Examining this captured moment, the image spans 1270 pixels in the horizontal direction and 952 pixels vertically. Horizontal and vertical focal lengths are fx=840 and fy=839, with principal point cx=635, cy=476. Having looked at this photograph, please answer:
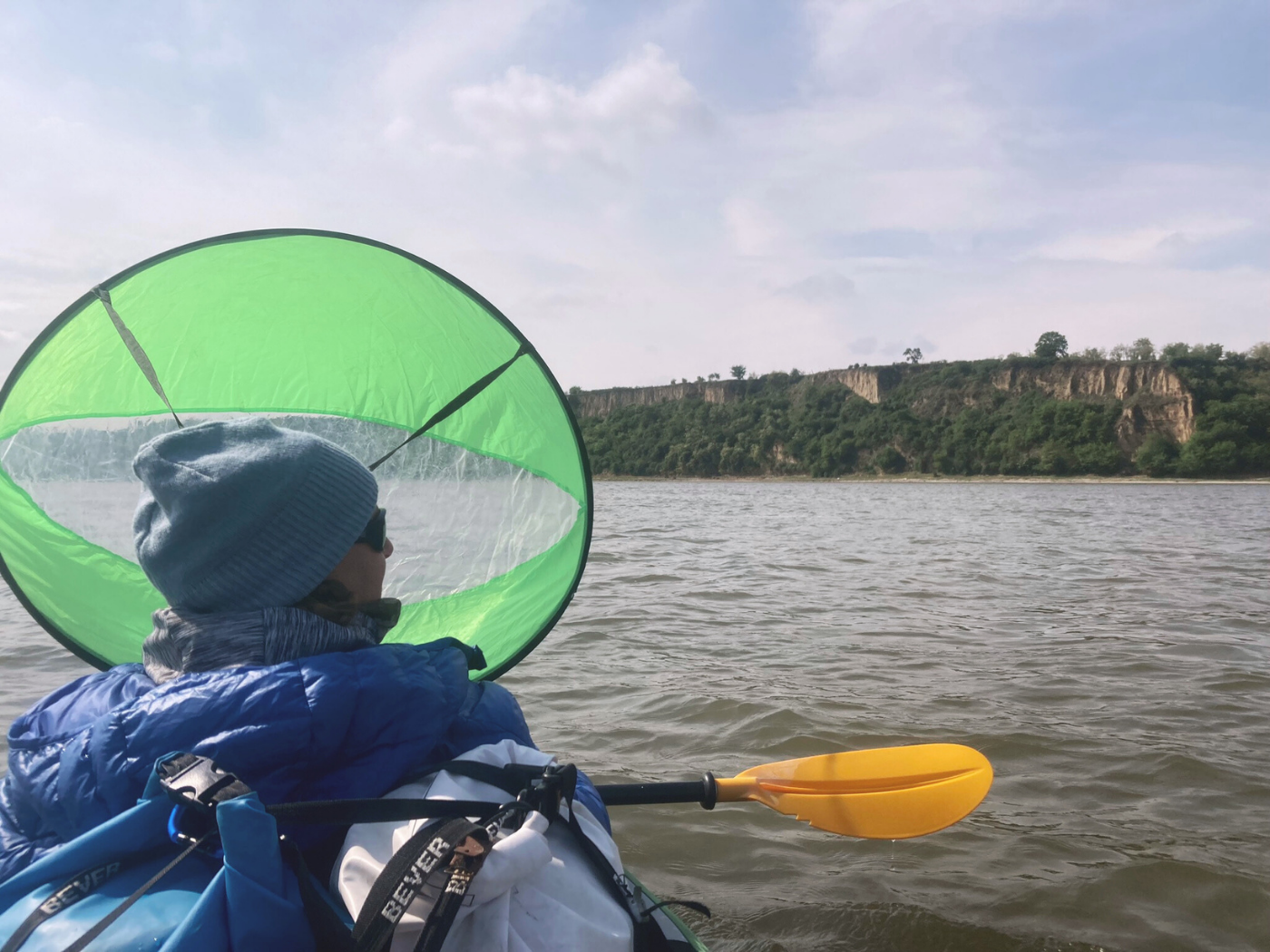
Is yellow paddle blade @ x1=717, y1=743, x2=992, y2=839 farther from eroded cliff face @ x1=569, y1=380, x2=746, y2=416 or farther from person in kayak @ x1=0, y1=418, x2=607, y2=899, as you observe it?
eroded cliff face @ x1=569, y1=380, x2=746, y2=416

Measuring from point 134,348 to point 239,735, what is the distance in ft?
5.47

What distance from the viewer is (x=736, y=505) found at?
29328mm

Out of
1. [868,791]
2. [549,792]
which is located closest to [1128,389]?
[868,791]

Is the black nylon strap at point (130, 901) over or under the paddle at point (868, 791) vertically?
over

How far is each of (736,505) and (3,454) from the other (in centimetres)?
2757

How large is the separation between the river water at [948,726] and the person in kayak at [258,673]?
1974 mm

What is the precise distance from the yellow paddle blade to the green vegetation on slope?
222 ft

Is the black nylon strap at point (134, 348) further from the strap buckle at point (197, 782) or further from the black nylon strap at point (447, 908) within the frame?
the black nylon strap at point (447, 908)

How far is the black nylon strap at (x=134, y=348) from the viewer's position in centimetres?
223

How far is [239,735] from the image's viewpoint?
1104 millimetres

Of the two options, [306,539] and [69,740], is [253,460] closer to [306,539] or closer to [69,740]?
[306,539]

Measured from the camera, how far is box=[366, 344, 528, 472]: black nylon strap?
2.52 metres

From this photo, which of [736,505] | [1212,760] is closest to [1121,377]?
[736,505]

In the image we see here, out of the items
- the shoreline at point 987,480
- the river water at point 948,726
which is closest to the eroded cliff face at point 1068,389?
the shoreline at point 987,480
